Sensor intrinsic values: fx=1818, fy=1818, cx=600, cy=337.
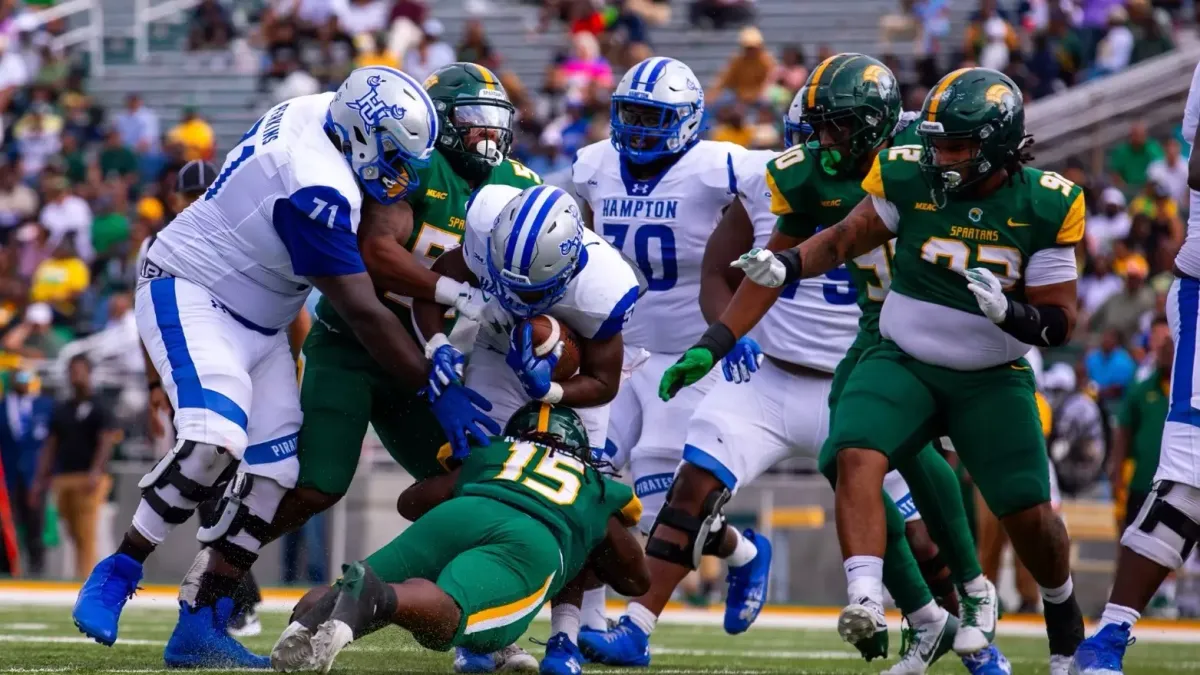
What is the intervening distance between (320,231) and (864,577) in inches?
73.7

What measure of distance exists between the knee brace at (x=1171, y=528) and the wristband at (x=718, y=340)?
1322mm

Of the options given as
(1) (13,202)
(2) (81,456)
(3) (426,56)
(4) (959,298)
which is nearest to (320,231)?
(4) (959,298)

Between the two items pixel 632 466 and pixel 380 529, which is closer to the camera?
pixel 632 466

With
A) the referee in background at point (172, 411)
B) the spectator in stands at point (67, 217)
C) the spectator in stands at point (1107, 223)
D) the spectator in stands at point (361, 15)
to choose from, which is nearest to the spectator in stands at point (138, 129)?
the spectator in stands at point (67, 217)

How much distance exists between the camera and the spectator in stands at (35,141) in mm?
18266

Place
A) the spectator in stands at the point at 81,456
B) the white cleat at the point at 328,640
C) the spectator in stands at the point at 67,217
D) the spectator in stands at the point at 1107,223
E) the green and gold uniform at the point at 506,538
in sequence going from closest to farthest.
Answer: the white cleat at the point at 328,640 → the green and gold uniform at the point at 506,538 → the spectator in stands at the point at 81,456 → the spectator in stands at the point at 1107,223 → the spectator in stands at the point at 67,217

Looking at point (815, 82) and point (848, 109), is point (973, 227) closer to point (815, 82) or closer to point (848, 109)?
point (848, 109)

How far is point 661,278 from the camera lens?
7.02 m

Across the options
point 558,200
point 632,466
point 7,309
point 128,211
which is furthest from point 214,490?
point 128,211

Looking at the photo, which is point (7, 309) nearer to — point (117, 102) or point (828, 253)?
point (117, 102)

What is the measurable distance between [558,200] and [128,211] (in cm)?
1270

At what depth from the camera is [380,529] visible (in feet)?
40.1

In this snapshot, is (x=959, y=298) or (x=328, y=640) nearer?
(x=328, y=640)

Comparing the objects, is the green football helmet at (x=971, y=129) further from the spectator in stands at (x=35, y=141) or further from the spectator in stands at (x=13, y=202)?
the spectator in stands at (x=35, y=141)
